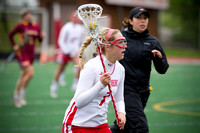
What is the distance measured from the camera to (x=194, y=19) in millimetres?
31203

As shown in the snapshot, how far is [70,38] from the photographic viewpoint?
11.7 metres

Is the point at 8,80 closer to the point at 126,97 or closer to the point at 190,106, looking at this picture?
the point at 190,106

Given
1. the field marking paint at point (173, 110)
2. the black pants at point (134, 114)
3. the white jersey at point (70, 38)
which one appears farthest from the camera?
the white jersey at point (70, 38)

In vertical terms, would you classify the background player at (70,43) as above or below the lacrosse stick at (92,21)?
below

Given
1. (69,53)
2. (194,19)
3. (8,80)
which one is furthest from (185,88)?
(194,19)

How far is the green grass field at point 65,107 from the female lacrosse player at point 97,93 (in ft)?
10.0

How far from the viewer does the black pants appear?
4.57 m

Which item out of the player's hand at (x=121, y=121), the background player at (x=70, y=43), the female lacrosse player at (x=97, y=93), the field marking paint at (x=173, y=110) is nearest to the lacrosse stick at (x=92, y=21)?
the female lacrosse player at (x=97, y=93)

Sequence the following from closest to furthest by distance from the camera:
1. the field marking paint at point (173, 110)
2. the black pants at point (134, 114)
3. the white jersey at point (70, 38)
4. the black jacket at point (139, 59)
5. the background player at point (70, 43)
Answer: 1. the black pants at point (134, 114)
2. the black jacket at point (139, 59)
3. the field marking paint at point (173, 110)
4. the background player at point (70, 43)
5. the white jersey at point (70, 38)

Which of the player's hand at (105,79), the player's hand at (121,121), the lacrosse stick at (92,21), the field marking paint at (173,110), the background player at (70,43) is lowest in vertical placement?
the field marking paint at (173,110)

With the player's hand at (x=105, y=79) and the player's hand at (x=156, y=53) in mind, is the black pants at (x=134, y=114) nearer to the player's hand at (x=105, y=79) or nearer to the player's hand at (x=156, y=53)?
the player's hand at (x=156, y=53)

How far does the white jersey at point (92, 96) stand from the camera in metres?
3.40

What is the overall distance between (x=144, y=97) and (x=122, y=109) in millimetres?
1189

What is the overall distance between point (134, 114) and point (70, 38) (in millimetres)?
7331
